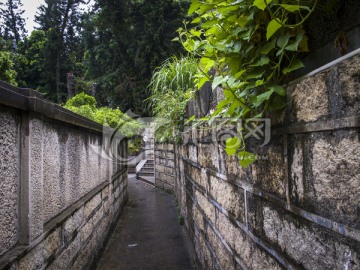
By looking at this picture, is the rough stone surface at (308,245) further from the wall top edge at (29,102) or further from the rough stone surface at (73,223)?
the rough stone surface at (73,223)

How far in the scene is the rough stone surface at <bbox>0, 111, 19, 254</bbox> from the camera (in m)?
1.53

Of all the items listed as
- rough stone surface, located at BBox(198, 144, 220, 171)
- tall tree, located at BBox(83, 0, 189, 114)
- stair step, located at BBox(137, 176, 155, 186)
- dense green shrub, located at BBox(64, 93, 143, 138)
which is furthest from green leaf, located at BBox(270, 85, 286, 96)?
tall tree, located at BBox(83, 0, 189, 114)

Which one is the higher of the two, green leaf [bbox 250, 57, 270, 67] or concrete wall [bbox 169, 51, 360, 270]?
green leaf [bbox 250, 57, 270, 67]

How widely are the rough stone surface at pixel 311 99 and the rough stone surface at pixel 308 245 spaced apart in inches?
15.5

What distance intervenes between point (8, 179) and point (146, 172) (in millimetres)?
10769

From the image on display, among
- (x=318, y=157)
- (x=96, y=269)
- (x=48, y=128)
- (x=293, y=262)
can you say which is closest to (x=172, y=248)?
(x=96, y=269)

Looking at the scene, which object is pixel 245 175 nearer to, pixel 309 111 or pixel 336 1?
pixel 309 111

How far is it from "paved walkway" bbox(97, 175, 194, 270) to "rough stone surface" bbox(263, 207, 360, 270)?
2.81 m

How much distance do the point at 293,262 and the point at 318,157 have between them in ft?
1.45

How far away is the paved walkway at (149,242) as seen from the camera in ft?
Result: 12.7

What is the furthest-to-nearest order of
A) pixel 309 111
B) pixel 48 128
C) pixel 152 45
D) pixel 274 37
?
1. pixel 152 45
2. pixel 48 128
3. pixel 274 37
4. pixel 309 111

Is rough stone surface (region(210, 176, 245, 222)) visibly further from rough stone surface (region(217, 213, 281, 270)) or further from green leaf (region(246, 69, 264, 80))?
green leaf (region(246, 69, 264, 80))

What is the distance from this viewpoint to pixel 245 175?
162cm

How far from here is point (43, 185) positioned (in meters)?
2.05
